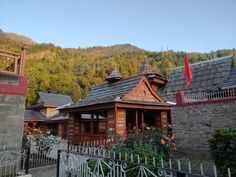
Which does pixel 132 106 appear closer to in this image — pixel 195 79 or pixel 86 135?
pixel 86 135

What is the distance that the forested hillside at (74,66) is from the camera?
180 feet

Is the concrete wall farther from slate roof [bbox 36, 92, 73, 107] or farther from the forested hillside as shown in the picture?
the forested hillside

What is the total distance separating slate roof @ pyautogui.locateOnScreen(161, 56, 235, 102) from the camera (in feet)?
54.1

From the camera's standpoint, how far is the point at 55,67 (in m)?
70.4

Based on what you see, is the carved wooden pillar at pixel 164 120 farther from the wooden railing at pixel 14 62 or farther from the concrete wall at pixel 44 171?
the wooden railing at pixel 14 62

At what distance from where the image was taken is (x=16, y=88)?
761 cm

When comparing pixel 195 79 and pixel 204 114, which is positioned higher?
pixel 195 79

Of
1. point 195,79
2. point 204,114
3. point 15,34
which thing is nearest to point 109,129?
point 204,114

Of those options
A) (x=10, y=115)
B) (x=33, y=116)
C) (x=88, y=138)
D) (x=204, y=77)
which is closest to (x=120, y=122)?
(x=88, y=138)

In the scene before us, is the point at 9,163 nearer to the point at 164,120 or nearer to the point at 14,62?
the point at 14,62

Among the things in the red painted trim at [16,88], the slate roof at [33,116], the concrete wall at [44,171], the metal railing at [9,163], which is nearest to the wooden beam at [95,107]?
the concrete wall at [44,171]

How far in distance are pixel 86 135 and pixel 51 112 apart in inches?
865

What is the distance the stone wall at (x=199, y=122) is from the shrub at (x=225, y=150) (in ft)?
17.8

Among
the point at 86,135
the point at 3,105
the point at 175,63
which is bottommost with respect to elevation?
the point at 86,135
